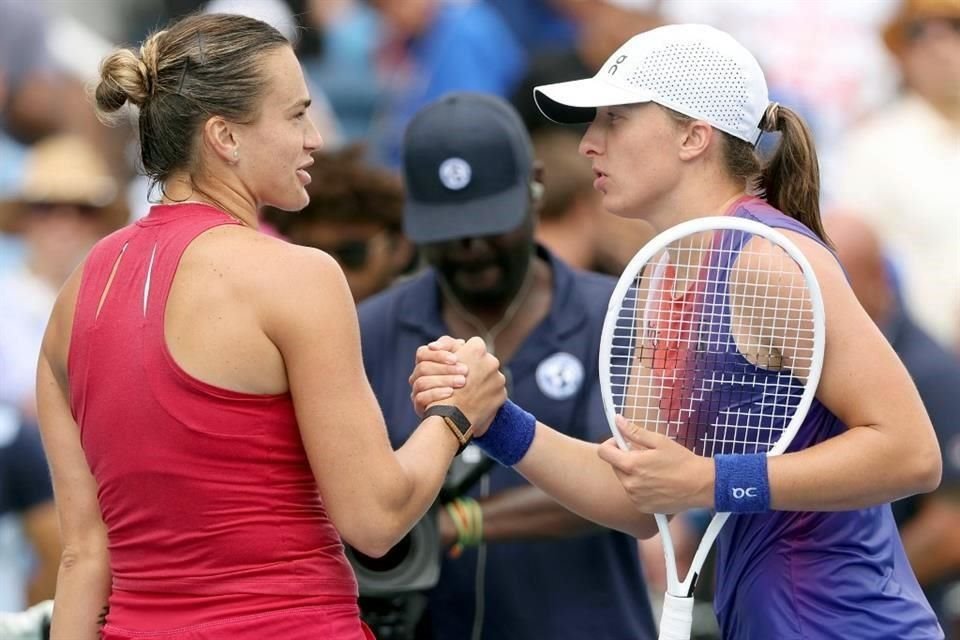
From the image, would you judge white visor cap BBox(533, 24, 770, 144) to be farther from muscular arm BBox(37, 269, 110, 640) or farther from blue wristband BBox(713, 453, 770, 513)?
muscular arm BBox(37, 269, 110, 640)

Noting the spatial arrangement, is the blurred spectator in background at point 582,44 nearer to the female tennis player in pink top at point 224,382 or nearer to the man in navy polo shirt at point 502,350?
the man in navy polo shirt at point 502,350

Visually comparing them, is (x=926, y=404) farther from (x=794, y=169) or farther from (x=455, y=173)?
(x=794, y=169)

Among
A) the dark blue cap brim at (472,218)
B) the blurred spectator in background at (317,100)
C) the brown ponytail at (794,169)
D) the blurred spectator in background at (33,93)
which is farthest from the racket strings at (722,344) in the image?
the blurred spectator in background at (33,93)

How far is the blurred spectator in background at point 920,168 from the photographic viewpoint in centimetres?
736

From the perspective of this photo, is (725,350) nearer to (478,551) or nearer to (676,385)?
(676,385)

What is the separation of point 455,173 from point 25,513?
204 centimetres

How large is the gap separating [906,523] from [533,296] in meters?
1.85

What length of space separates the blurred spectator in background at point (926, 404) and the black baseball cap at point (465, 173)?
147 cm

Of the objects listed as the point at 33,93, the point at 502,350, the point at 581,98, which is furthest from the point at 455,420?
the point at 33,93

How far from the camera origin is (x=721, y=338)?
10.9 feet

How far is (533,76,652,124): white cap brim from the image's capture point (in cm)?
340

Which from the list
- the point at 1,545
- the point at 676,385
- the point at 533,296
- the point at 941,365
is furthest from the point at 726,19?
the point at 676,385

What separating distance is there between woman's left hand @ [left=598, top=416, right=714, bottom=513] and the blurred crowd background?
99.8 inches

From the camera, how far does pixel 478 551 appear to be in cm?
456
